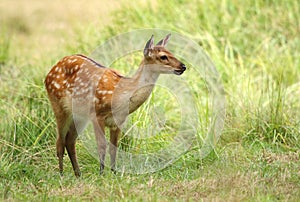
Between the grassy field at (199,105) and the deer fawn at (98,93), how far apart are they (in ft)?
1.16

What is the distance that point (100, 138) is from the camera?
6355 millimetres

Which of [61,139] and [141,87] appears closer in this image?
[141,87]

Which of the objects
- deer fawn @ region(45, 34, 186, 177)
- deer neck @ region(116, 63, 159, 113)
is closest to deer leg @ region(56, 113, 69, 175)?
deer fawn @ region(45, 34, 186, 177)

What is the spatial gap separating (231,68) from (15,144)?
2.99 metres

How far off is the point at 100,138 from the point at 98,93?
0.38 m

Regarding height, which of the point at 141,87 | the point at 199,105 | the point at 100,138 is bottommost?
the point at 100,138

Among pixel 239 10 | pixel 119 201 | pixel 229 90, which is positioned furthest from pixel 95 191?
pixel 239 10

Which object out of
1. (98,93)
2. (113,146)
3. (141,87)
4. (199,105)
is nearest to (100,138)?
(113,146)

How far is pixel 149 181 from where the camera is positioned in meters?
5.87

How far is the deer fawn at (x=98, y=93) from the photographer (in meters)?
6.24

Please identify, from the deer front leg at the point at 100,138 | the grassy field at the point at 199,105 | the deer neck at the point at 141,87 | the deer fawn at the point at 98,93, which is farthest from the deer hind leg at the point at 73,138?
the deer neck at the point at 141,87

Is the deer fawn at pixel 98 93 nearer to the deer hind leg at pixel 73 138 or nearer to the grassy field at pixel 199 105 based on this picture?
the deer hind leg at pixel 73 138

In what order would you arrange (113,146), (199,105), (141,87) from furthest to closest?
(199,105) → (113,146) → (141,87)

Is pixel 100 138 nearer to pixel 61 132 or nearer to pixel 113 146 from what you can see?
pixel 113 146
